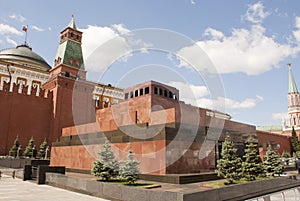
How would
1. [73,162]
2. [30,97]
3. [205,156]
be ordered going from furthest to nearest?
[30,97] < [73,162] < [205,156]

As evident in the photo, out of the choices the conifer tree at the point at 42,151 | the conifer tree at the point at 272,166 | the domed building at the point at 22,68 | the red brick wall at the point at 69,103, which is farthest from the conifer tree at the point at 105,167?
the domed building at the point at 22,68

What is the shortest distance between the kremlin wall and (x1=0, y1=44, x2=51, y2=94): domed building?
7409 mm

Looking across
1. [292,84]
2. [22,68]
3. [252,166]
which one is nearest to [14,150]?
[22,68]

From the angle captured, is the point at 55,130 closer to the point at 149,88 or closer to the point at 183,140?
the point at 149,88

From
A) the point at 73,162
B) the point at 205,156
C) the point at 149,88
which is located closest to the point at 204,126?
the point at 205,156

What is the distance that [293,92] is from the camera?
6069cm

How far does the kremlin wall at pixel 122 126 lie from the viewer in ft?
33.9

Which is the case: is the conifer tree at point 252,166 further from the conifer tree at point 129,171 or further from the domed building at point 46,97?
the domed building at point 46,97

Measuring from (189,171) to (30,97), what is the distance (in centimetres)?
2228

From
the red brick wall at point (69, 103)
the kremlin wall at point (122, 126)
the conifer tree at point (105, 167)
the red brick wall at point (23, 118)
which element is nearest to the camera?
the conifer tree at point (105, 167)

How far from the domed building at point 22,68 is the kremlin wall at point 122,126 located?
741 centimetres

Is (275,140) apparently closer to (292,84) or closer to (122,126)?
(292,84)

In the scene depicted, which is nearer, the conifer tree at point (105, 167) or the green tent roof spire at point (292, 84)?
the conifer tree at point (105, 167)

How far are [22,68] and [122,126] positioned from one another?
30.5m
